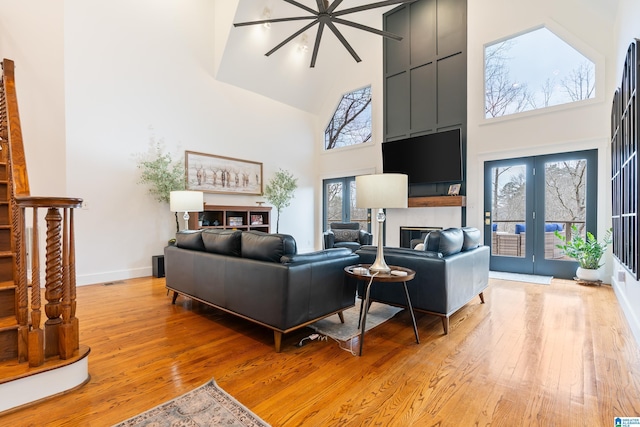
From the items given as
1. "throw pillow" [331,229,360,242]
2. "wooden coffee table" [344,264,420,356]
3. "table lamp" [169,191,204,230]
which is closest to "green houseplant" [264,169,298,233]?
"throw pillow" [331,229,360,242]

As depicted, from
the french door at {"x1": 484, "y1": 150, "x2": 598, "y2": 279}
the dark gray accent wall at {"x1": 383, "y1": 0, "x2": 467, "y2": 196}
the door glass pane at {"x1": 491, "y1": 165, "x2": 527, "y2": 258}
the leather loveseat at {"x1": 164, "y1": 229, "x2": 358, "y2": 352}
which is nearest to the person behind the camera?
the leather loveseat at {"x1": 164, "y1": 229, "x2": 358, "y2": 352}

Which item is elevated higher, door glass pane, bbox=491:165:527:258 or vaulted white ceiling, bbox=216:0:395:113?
vaulted white ceiling, bbox=216:0:395:113

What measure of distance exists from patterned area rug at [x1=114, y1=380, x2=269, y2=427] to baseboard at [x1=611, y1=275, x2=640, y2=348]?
2.99 meters

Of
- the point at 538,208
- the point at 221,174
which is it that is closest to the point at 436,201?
the point at 538,208

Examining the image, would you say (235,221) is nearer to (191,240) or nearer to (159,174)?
(159,174)

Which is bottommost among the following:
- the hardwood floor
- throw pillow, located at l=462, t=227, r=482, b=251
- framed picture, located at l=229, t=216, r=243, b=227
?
the hardwood floor

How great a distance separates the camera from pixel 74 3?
447cm

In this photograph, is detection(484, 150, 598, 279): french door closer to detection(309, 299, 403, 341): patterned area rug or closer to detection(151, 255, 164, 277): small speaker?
detection(309, 299, 403, 341): patterned area rug

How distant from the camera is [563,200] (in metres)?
4.96

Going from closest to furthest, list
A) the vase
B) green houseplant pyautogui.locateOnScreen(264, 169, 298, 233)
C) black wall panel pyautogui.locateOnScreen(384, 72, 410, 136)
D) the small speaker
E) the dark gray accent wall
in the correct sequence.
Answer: the vase → the small speaker → the dark gray accent wall → black wall panel pyautogui.locateOnScreen(384, 72, 410, 136) → green houseplant pyautogui.locateOnScreen(264, 169, 298, 233)

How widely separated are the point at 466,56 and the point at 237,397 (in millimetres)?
6667

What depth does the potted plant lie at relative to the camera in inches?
174

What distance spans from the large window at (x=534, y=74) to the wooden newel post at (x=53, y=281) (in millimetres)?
6361

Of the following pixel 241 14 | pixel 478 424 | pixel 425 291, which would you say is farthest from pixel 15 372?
pixel 241 14
